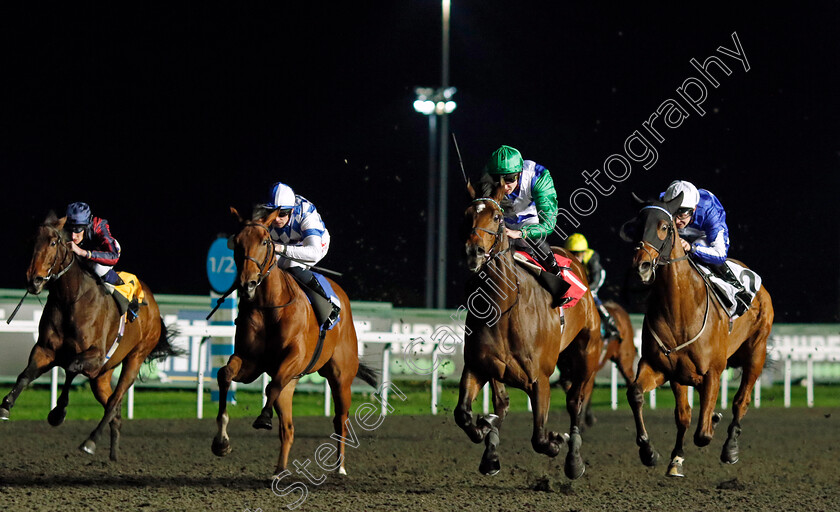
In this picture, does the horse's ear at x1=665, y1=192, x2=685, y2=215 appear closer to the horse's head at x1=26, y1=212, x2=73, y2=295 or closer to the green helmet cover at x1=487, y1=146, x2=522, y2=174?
the green helmet cover at x1=487, y1=146, x2=522, y2=174

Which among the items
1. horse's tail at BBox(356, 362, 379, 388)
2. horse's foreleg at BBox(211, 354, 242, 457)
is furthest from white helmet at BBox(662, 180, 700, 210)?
horse's foreleg at BBox(211, 354, 242, 457)

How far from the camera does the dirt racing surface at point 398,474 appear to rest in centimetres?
556

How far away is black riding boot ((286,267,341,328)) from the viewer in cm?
637

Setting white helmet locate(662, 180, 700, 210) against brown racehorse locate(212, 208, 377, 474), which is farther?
white helmet locate(662, 180, 700, 210)

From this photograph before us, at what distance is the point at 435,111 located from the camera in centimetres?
1695

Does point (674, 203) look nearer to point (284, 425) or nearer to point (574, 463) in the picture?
point (574, 463)

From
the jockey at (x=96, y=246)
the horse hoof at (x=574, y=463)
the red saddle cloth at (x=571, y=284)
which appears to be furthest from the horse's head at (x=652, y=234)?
the jockey at (x=96, y=246)

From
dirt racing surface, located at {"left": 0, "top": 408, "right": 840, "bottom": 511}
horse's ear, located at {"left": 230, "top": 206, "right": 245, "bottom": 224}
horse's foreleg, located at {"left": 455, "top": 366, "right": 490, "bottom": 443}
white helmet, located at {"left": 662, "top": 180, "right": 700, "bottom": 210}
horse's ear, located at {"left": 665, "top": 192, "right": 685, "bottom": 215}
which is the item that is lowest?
dirt racing surface, located at {"left": 0, "top": 408, "right": 840, "bottom": 511}

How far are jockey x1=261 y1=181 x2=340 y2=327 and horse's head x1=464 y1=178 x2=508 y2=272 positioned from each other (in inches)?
51.5

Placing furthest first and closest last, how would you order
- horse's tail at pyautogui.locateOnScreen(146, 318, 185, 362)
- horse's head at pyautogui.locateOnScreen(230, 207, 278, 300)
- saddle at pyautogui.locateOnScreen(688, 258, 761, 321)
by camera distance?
horse's tail at pyautogui.locateOnScreen(146, 318, 185, 362), saddle at pyautogui.locateOnScreen(688, 258, 761, 321), horse's head at pyautogui.locateOnScreen(230, 207, 278, 300)

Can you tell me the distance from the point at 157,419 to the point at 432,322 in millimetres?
4345

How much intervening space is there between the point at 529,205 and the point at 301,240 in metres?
1.54

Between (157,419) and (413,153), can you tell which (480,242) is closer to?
(157,419)

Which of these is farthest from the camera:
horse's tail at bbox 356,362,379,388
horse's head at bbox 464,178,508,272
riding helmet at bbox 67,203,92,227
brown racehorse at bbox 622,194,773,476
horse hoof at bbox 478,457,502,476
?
horse's tail at bbox 356,362,379,388
